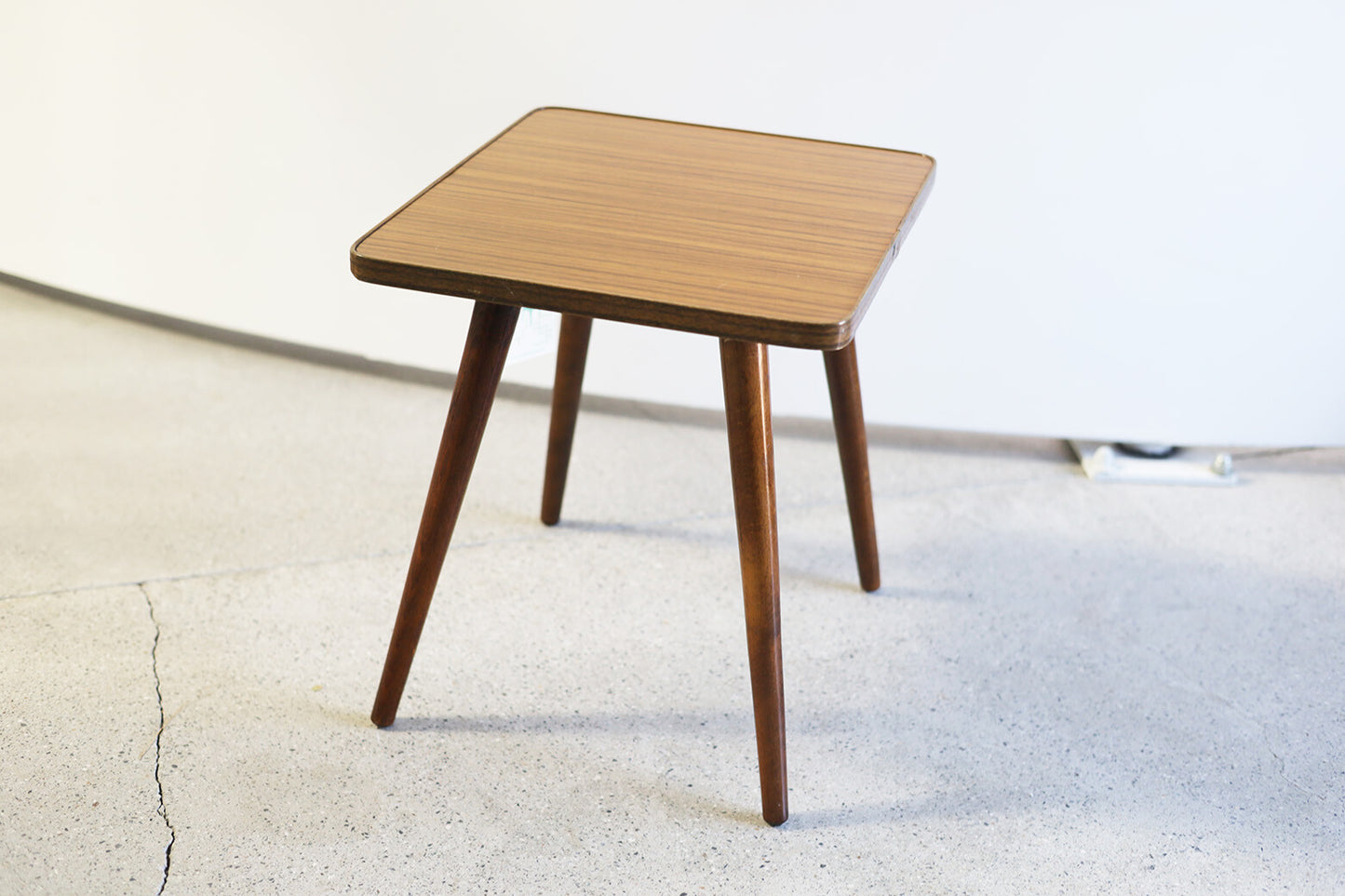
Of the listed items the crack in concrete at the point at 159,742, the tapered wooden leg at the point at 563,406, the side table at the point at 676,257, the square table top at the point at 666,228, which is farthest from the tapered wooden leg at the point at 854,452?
the crack in concrete at the point at 159,742

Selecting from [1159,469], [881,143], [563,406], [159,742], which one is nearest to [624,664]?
[563,406]

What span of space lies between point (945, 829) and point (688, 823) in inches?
9.7

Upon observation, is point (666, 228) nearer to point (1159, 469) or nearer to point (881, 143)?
point (881, 143)

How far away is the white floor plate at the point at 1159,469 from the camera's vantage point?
1775mm

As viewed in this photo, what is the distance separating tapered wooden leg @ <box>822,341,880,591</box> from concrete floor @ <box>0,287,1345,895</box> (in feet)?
0.20

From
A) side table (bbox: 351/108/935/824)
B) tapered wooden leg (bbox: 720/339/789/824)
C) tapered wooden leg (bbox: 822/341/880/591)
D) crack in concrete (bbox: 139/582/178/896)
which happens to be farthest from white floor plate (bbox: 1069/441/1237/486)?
crack in concrete (bbox: 139/582/178/896)

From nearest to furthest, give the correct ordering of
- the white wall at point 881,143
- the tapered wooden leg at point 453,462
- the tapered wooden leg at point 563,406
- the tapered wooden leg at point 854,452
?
the tapered wooden leg at point 453,462, the tapered wooden leg at point 854,452, the tapered wooden leg at point 563,406, the white wall at point 881,143

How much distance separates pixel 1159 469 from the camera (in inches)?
70.4

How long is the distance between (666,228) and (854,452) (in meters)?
0.43

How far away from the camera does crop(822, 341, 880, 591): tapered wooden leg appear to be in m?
1.31

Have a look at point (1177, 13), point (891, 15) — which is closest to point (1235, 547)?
point (1177, 13)

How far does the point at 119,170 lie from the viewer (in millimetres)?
1927

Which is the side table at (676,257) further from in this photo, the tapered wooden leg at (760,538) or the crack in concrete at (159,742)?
the crack in concrete at (159,742)

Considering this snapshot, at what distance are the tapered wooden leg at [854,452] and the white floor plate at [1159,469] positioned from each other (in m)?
0.49
